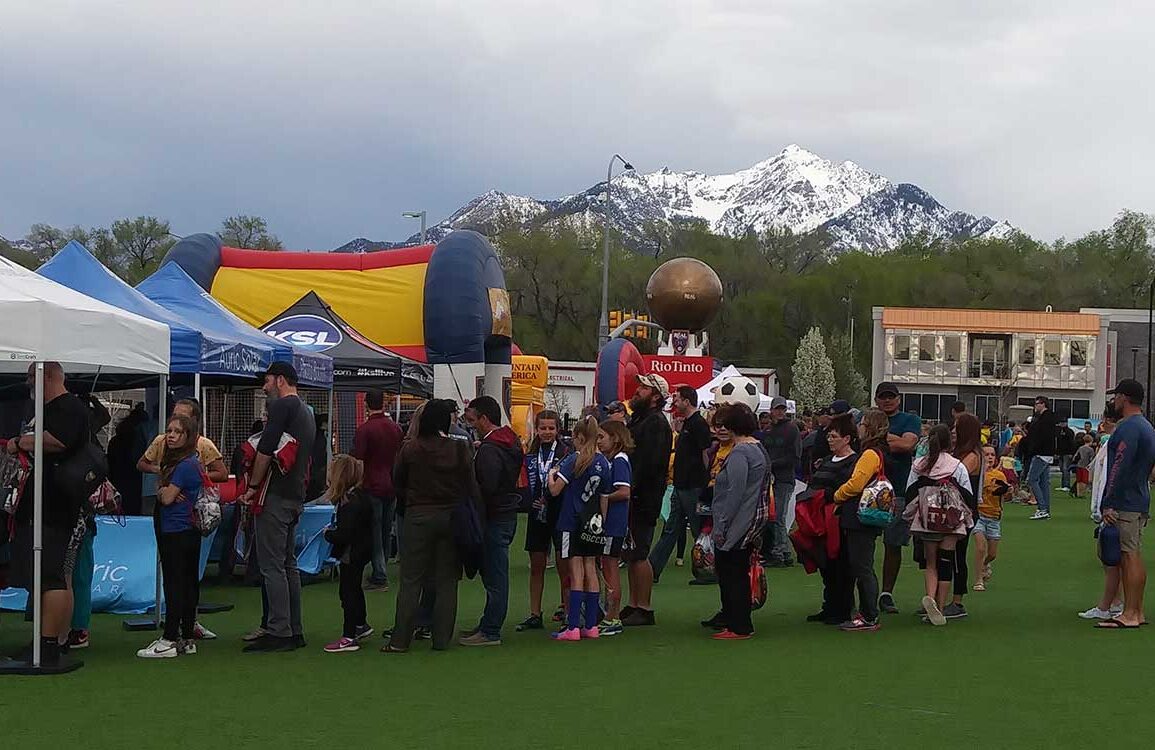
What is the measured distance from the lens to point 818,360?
75.3 meters

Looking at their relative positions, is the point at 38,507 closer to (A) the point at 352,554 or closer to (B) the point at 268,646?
(B) the point at 268,646

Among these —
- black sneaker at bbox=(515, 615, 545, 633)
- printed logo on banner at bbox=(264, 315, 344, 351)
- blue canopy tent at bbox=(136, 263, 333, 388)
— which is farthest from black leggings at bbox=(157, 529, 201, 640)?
printed logo on banner at bbox=(264, 315, 344, 351)

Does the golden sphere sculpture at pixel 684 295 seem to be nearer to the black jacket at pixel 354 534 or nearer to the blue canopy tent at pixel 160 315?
the blue canopy tent at pixel 160 315

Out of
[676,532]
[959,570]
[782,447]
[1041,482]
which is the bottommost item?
[1041,482]

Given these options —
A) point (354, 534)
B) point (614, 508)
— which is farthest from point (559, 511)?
point (354, 534)

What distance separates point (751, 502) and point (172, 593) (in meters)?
3.96

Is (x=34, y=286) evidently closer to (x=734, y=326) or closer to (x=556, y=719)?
(x=556, y=719)

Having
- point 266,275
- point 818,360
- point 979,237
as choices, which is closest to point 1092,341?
point 818,360

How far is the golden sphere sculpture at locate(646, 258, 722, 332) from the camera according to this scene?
4000 centimetres

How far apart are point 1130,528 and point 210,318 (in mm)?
9114

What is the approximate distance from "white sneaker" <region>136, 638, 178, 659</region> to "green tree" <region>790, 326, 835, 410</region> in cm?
6489

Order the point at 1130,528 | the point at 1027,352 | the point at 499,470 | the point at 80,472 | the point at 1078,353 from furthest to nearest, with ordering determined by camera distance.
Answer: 1. the point at 1027,352
2. the point at 1078,353
3. the point at 1130,528
4. the point at 499,470
5. the point at 80,472

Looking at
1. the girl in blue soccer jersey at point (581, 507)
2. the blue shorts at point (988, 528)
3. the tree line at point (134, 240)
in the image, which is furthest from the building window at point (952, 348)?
the girl in blue soccer jersey at point (581, 507)

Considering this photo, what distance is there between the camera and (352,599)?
32.5 feet
